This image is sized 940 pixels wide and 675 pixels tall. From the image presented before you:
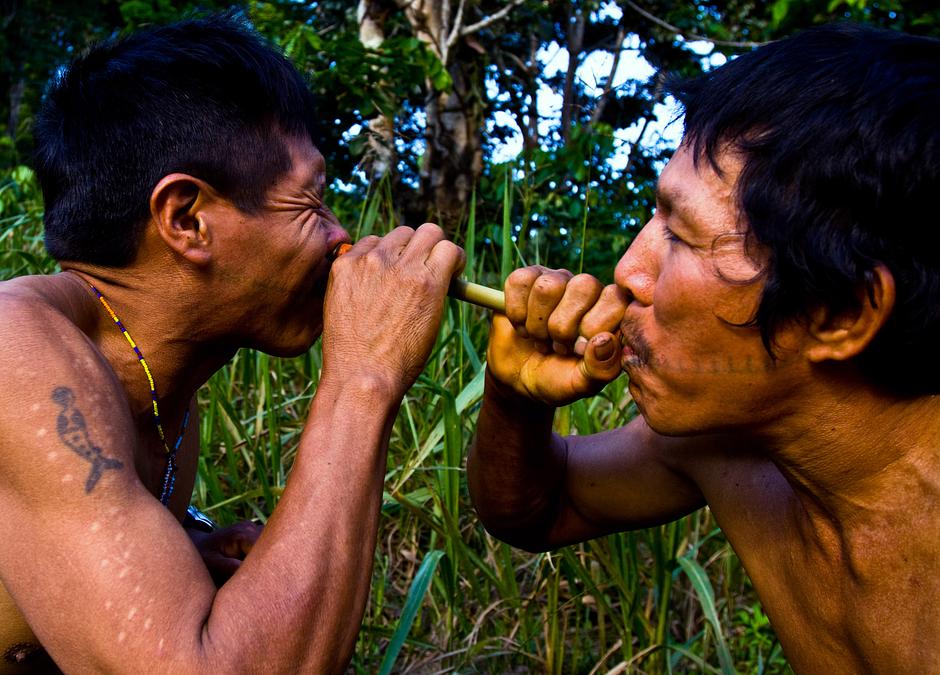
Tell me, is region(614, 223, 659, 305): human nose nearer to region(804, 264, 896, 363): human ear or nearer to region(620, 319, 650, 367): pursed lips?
region(620, 319, 650, 367): pursed lips

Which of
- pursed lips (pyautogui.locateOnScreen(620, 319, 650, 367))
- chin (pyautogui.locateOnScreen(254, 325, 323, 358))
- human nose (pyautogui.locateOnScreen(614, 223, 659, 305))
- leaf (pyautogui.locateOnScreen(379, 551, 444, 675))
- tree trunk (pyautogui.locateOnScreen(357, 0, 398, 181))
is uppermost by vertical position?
tree trunk (pyautogui.locateOnScreen(357, 0, 398, 181))

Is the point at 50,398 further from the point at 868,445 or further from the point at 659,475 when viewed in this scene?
the point at 868,445

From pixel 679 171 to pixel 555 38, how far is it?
22.5 feet

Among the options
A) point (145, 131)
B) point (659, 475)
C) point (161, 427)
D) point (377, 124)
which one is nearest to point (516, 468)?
point (659, 475)

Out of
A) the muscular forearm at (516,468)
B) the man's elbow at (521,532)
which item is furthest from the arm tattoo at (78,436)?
the man's elbow at (521,532)

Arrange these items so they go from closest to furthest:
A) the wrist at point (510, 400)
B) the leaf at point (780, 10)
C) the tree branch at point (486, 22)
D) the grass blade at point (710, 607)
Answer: the wrist at point (510, 400) < the grass blade at point (710, 607) < the tree branch at point (486, 22) < the leaf at point (780, 10)

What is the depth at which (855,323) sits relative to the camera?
5.31 feet

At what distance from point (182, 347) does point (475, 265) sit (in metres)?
2.13

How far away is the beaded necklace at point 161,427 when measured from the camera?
2049 millimetres

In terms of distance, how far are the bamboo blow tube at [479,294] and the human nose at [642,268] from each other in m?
0.27

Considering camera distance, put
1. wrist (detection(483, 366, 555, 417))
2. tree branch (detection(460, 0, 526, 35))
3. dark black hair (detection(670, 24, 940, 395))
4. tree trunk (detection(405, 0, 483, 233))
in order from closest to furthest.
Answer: dark black hair (detection(670, 24, 940, 395)), wrist (detection(483, 366, 555, 417)), tree branch (detection(460, 0, 526, 35)), tree trunk (detection(405, 0, 483, 233))

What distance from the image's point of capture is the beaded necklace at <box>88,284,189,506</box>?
205 centimetres

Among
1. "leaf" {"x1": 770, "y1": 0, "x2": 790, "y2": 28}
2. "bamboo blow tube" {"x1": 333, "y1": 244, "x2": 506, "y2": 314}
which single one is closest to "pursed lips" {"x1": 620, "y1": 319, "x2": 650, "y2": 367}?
"bamboo blow tube" {"x1": 333, "y1": 244, "x2": 506, "y2": 314}

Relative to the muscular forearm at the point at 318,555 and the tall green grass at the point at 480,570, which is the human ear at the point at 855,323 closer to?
the muscular forearm at the point at 318,555
